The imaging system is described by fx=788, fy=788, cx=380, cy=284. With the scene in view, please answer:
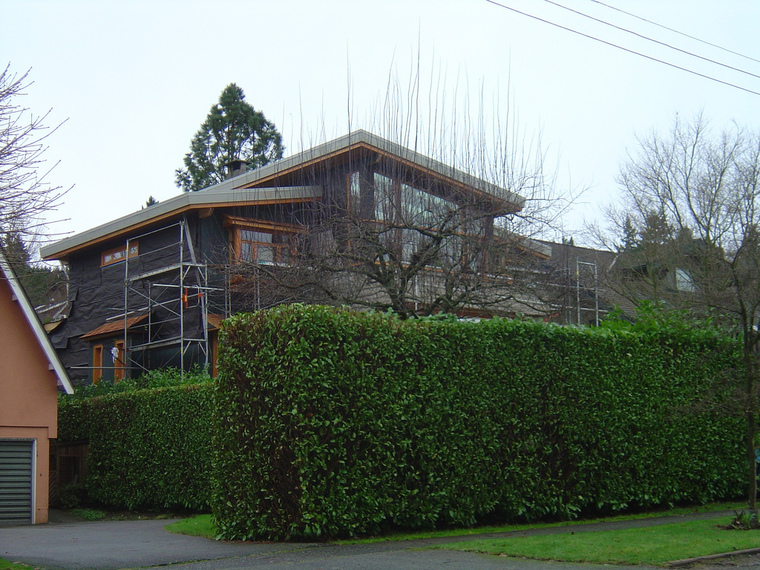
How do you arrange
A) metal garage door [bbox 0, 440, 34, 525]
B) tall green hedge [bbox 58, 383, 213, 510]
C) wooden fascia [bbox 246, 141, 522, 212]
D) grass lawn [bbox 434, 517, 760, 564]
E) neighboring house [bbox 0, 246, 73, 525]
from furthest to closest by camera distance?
neighboring house [bbox 0, 246, 73, 525]
metal garage door [bbox 0, 440, 34, 525]
wooden fascia [bbox 246, 141, 522, 212]
tall green hedge [bbox 58, 383, 213, 510]
grass lawn [bbox 434, 517, 760, 564]

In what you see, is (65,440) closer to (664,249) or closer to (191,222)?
(191,222)

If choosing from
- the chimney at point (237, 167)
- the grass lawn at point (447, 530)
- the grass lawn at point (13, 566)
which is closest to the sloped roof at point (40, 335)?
the grass lawn at point (447, 530)

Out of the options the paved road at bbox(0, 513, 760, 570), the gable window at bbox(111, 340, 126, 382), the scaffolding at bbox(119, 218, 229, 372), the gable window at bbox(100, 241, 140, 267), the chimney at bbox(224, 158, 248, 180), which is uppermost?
the chimney at bbox(224, 158, 248, 180)

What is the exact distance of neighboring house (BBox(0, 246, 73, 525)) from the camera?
671 inches

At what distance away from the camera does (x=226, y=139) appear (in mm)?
49281

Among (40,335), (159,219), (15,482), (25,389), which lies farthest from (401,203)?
(15,482)

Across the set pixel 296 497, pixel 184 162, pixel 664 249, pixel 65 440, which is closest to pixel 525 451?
pixel 296 497

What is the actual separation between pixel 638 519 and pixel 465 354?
4045 mm

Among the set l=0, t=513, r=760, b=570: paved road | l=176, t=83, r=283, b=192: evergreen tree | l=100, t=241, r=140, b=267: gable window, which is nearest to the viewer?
l=0, t=513, r=760, b=570: paved road

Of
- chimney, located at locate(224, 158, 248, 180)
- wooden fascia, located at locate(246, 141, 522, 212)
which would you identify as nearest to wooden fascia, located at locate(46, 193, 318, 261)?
wooden fascia, located at locate(246, 141, 522, 212)

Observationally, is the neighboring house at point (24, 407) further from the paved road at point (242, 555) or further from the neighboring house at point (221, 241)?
the paved road at point (242, 555)

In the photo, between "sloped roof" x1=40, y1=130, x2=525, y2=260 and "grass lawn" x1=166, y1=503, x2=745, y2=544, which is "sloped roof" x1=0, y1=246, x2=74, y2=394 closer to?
"grass lawn" x1=166, y1=503, x2=745, y2=544

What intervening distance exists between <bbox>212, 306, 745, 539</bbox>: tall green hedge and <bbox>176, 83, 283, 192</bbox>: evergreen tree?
3848cm

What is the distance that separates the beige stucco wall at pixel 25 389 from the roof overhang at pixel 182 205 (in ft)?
5.99
